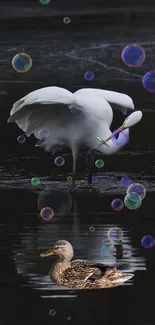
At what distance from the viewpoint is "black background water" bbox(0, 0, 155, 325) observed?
7.37 m

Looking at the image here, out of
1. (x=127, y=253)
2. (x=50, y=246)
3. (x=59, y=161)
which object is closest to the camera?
(x=127, y=253)

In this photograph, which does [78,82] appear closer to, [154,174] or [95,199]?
[154,174]

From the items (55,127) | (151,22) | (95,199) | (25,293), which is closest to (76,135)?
(55,127)

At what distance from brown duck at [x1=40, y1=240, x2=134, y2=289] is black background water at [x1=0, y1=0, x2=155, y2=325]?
0.07 meters

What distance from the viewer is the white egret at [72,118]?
11.7m

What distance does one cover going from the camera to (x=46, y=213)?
995 centimetres

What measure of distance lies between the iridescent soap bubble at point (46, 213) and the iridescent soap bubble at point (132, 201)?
25.6 inches

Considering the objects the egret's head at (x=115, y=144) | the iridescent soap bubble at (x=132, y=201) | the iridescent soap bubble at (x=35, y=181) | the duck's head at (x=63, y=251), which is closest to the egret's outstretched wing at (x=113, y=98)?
the egret's head at (x=115, y=144)

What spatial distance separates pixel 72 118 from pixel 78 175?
84cm

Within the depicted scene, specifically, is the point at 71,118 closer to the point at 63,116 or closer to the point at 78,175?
the point at 63,116

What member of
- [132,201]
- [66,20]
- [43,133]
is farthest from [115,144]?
[66,20]

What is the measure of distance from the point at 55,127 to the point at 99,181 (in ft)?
2.36

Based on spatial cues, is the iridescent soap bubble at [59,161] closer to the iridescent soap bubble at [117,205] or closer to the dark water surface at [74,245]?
the dark water surface at [74,245]

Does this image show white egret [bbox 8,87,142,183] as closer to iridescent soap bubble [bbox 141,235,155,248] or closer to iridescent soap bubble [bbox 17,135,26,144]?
iridescent soap bubble [bbox 17,135,26,144]
